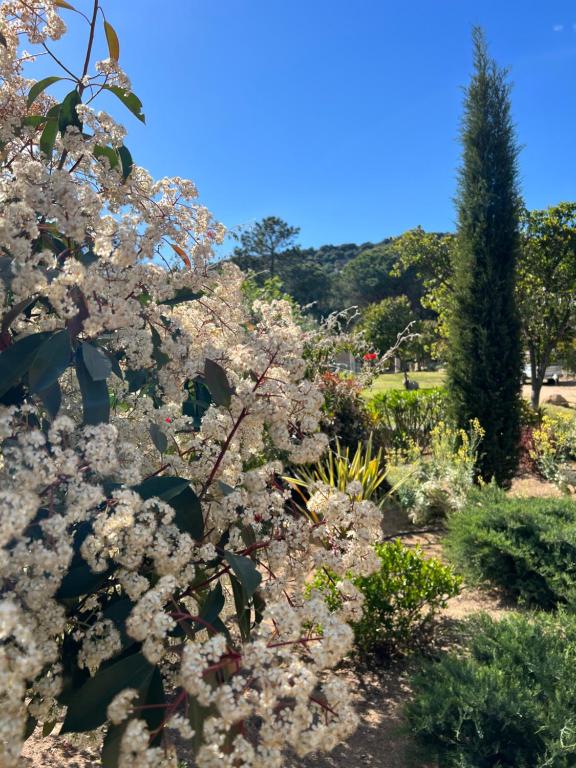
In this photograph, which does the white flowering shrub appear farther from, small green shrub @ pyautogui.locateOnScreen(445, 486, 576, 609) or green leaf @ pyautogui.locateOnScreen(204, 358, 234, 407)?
small green shrub @ pyautogui.locateOnScreen(445, 486, 576, 609)

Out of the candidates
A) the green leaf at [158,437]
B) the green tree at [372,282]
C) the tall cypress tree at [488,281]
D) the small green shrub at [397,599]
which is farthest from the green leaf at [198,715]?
the green tree at [372,282]

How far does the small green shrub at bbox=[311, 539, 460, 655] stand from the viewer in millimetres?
3354

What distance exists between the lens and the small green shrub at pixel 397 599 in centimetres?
335

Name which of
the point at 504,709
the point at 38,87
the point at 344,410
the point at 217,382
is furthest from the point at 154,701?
the point at 344,410

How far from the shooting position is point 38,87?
1.58 meters

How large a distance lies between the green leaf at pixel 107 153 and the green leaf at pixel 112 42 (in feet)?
0.91

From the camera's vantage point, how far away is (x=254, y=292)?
9195 mm

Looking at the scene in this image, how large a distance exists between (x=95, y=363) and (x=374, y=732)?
242cm

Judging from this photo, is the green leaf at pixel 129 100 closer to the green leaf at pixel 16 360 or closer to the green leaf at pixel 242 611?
the green leaf at pixel 16 360

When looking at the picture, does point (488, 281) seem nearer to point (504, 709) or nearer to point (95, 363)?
point (504, 709)

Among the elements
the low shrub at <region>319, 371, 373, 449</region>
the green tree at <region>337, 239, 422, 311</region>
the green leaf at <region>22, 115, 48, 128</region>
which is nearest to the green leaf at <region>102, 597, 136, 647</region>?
the green leaf at <region>22, 115, 48, 128</region>

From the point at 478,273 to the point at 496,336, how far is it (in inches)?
33.1

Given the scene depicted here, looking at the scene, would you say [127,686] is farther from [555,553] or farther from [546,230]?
[546,230]

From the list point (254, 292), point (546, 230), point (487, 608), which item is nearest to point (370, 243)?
point (546, 230)
